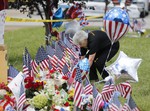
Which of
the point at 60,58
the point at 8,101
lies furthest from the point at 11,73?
the point at 60,58

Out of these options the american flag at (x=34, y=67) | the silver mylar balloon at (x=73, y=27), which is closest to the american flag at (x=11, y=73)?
the american flag at (x=34, y=67)

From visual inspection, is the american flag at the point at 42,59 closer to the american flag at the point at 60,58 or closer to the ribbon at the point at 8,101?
the american flag at the point at 60,58

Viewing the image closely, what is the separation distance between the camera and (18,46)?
1595 cm

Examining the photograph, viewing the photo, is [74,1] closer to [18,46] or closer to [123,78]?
[18,46]

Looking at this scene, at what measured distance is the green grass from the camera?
8.92 m

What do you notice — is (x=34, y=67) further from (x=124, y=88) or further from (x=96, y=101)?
(x=96, y=101)

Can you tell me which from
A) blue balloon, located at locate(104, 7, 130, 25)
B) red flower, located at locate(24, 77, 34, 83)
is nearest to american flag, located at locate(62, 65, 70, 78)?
red flower, located at locate(24, 77, 34, 83)

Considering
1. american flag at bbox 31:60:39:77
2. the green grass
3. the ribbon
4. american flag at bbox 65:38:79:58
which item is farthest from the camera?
the green grass

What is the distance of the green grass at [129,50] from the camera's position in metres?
8.92

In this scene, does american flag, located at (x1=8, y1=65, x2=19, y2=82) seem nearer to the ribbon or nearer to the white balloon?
the ribbon

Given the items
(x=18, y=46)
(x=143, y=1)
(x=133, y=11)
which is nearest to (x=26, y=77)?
(x=18, y=46)

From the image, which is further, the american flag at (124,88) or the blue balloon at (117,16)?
the blue balloon at (117,16)

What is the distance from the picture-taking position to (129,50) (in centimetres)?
1502

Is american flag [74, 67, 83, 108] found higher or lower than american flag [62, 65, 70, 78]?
higher
